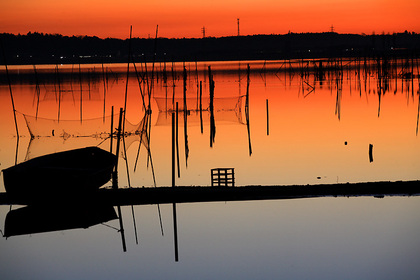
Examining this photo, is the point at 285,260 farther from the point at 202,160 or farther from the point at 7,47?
the point at 7,47

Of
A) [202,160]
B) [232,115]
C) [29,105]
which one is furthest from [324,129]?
[29,105]

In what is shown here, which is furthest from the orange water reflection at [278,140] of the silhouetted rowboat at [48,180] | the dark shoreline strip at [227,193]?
the silhouetted rowboat at [48,180]

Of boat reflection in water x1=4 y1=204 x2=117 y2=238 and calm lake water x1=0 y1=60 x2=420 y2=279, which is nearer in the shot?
calm lake water x1=0 y1=60 x2=420 y2=279

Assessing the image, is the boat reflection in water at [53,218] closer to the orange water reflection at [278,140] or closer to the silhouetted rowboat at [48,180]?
the silhouetted rowboat at [48,180]

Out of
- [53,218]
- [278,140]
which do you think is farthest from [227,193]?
[278,140]

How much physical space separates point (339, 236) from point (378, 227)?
871mm

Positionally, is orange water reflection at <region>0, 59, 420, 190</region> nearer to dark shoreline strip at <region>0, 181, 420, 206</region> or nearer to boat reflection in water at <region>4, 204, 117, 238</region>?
A: dark shoreline strip at <region>0, 181, 420, 206</region>

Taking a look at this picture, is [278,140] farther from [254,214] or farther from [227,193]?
[254,214]

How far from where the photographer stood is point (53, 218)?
12.5 metres

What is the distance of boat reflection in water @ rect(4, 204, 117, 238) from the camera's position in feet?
39.7

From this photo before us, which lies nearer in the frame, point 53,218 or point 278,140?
point 53,218

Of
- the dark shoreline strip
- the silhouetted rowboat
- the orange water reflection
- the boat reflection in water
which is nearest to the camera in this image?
the boat reflection in water

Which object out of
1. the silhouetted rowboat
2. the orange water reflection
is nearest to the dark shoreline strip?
the silhouetted rowboat

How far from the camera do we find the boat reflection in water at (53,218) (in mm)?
12109
